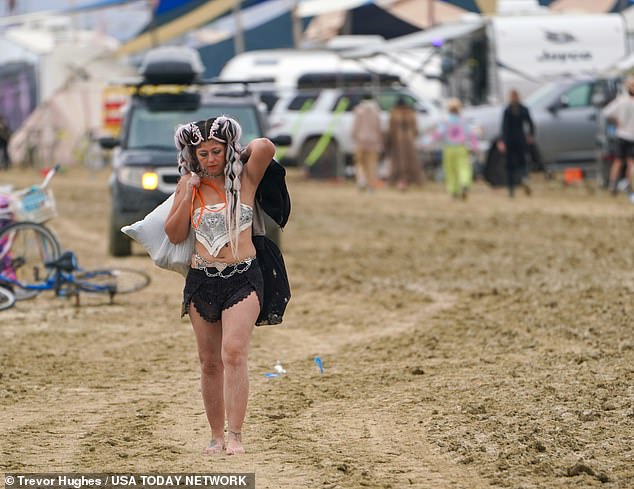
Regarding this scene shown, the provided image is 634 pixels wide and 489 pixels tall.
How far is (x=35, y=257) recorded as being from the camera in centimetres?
1263

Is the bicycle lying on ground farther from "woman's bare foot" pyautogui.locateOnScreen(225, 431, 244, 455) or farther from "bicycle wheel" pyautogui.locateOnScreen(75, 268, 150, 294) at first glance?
"woman's bare foot" pyautogui.locateOnScreen(225, 431, 244, 455)

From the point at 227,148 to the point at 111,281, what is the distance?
250 inches

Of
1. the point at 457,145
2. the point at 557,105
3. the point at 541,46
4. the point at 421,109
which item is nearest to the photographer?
the point at 457,145

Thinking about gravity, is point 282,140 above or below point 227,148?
below

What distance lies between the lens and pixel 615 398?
7.97m

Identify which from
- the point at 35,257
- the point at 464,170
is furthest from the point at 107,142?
the point at 464,170

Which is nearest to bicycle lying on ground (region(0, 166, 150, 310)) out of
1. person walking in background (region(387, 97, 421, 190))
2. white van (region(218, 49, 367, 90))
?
person walking in background (region(387, 97, 421, 190))

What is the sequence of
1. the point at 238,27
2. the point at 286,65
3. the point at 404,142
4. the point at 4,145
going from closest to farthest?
1. the point at 404,142
2. the point at 4,145
3. the point at 286,65
4. the point at 238,27

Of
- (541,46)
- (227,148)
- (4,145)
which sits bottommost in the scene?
(4,145)

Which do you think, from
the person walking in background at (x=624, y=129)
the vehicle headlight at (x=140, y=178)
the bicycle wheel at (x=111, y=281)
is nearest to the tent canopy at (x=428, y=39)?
the person walking in background at (x=624, y=129)

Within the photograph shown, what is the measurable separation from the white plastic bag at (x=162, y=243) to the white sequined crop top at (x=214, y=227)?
93mm

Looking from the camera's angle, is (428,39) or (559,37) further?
(428,39)

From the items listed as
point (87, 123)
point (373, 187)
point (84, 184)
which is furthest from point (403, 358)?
point (87, 123)

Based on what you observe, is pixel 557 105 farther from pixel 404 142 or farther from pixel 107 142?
pixel 107 142
